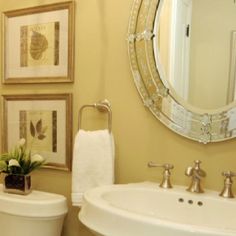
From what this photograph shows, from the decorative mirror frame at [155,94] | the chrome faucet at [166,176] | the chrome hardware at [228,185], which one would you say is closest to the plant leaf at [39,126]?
the decorative mirror frame at [155,94]

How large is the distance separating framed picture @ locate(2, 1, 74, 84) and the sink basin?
2.14 feet

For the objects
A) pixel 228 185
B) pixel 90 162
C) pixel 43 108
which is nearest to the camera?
pixel 228 185

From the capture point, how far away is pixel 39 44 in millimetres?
1671

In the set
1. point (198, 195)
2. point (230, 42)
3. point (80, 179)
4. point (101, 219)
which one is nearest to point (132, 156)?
point (80, 179)

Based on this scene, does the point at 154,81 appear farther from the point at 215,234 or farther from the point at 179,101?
the point at 215,234

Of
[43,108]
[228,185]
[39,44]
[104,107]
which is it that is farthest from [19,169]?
[228,185]

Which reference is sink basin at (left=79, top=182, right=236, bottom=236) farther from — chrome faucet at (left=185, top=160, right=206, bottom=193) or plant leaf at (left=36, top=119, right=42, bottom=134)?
plant leaf at (left=36, top=119, right=42, bottom=134)

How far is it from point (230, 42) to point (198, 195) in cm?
60

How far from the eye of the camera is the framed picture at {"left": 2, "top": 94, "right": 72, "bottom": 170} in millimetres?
1612

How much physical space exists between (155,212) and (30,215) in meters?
0.56

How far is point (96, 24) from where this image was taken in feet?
5.04

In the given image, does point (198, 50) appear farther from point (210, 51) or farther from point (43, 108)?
point (43, 108)

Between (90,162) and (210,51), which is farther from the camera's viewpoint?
(90,162)

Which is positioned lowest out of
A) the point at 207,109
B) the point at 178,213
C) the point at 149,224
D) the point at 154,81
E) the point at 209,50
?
the point at 178,213
